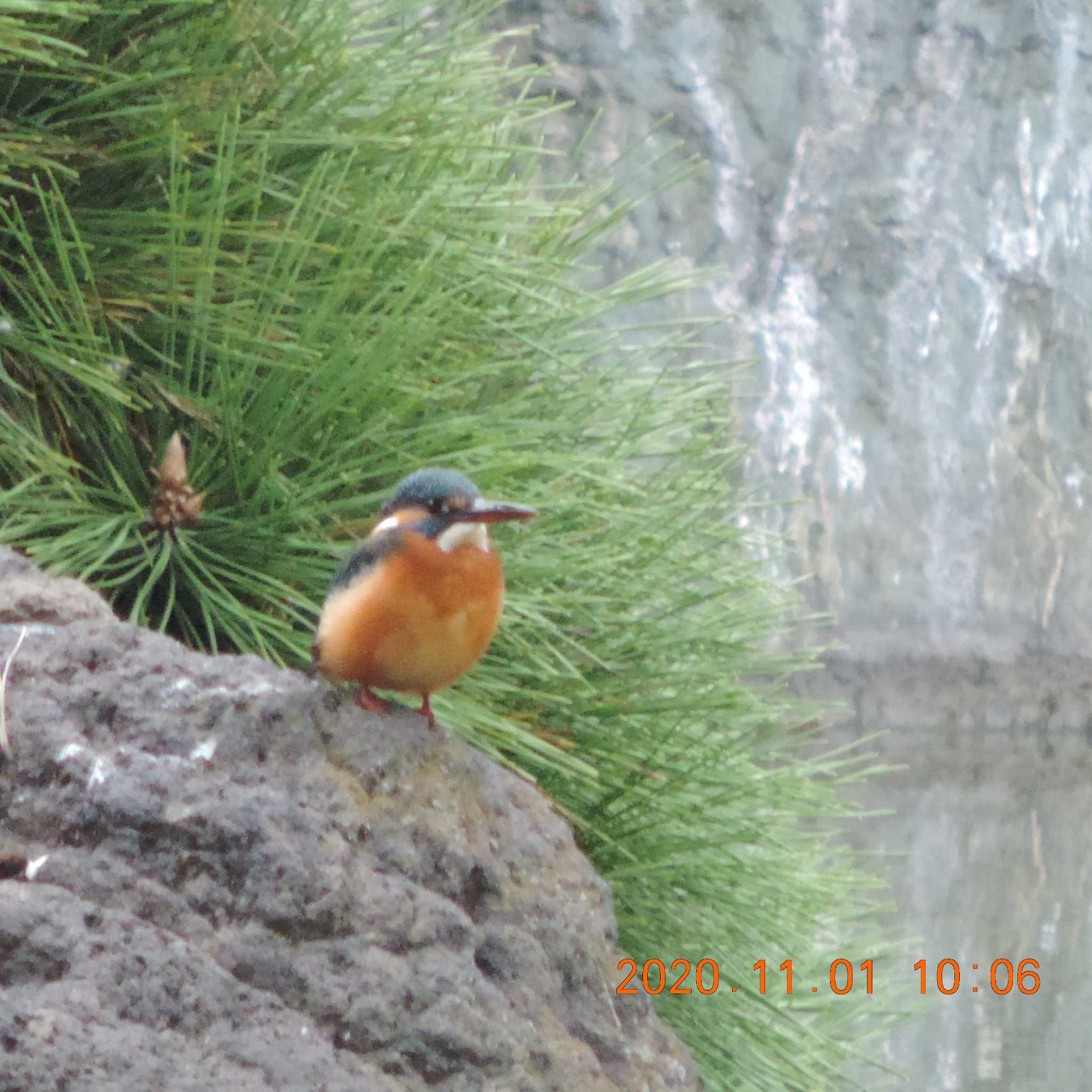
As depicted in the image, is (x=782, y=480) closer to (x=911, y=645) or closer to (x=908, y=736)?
(x=911, y=645)

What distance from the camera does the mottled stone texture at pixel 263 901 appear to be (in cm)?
53

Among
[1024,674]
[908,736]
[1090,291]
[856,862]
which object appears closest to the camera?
[856,862]

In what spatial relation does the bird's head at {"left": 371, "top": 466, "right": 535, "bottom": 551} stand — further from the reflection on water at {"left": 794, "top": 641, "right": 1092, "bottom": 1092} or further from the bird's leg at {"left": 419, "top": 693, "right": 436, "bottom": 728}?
the reflection on water at {"left": 794, "top": 641, "right": 1092, "bottom": 1092}

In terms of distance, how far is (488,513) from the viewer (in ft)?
2.09

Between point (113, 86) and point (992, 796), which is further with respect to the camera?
point (992, 796)

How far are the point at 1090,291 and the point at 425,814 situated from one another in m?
3.62

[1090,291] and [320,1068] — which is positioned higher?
[320,1068]

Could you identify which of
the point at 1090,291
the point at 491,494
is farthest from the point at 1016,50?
the point at 491,494

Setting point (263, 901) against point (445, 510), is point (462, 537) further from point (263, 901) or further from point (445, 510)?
point (263, 901)

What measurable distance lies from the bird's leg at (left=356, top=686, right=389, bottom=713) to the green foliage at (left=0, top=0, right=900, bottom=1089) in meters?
0.21

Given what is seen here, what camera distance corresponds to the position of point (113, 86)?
927 mm
